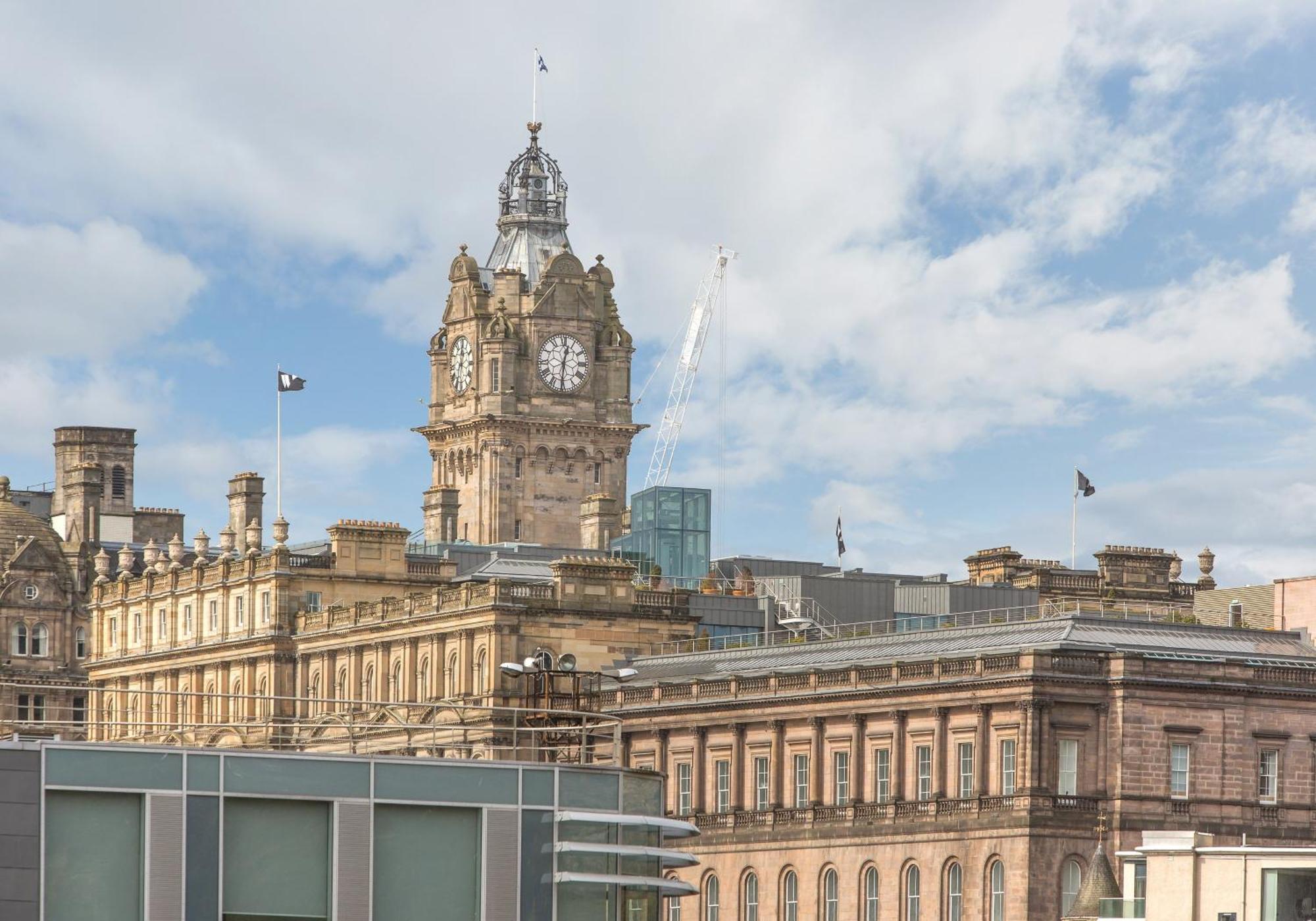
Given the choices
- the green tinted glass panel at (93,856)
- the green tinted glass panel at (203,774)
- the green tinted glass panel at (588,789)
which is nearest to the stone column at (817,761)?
the green tinted glass panel at (588,789)

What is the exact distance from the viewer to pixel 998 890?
154 metres

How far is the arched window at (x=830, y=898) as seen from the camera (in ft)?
534

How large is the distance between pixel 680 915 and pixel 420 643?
23.3 m

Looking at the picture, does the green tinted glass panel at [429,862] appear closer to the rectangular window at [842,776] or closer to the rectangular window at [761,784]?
the rectangular window at [842,776]

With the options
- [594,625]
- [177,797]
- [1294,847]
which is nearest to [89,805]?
[177,797]

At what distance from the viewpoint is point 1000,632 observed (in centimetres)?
16388

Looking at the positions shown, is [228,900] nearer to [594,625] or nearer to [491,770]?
[491,770]

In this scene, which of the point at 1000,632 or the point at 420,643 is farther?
the point at 420,643

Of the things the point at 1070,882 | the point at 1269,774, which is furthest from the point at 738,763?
the point at 1269,774

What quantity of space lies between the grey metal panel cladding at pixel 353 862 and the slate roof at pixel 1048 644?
7544 centimetres

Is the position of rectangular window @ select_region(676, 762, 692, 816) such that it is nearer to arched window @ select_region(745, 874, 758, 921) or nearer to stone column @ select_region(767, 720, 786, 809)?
arched window @ select_region(745, 874, 758, 921)

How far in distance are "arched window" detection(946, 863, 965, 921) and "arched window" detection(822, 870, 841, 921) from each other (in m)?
7.08

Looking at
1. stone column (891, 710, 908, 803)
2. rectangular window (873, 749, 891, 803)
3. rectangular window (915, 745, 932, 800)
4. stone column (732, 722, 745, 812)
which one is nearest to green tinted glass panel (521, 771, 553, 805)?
rectangular window (915, 745, 932, 800)

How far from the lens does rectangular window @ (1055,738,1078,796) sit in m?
155
